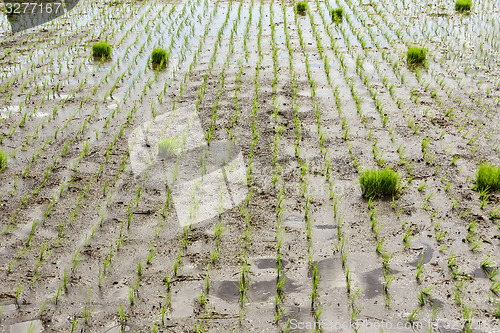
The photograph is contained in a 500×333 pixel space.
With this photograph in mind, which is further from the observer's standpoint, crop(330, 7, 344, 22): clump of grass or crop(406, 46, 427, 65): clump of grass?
crop(330, 7, 344, 22): clump of grass

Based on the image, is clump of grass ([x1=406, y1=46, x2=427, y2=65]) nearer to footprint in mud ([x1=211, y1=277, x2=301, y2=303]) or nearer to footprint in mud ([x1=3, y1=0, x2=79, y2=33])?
footprint in mud ([x1=211, y1=277, x2=301, y2=303])

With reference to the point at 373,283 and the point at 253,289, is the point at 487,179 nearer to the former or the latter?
the point at 373,283

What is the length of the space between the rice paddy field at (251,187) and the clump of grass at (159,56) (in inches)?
1.4

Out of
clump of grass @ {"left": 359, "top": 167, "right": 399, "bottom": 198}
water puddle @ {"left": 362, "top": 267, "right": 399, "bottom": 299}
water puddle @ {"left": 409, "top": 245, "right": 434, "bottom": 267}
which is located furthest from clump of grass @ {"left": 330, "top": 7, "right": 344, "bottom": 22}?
water puddle @ {"left": 362, "top": 267, "right": 399, "bottom": 299}

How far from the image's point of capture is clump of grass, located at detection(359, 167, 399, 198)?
2.91 metres

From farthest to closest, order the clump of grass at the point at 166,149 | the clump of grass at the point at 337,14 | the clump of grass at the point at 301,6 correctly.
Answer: the clump of grass at the point at 301,6, the clump of grass at the point at 337,14, the clump of grass at the point at 166,149

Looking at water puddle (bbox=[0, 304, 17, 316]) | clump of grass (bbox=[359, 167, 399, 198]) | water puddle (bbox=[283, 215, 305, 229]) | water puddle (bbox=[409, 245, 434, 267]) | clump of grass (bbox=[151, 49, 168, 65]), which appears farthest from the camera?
clump of grass (bbox=[151, 49, 168, 65])

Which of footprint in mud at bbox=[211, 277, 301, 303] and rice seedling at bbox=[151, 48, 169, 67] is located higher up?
rice seedling at bbox=[151, 48, 169, 67]

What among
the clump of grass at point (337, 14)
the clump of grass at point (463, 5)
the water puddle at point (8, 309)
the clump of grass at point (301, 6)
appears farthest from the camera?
the clump of grass at point (301, 6)

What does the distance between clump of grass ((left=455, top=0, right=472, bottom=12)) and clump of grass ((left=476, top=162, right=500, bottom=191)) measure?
5635 mm

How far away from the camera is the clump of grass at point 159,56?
5.34 meters

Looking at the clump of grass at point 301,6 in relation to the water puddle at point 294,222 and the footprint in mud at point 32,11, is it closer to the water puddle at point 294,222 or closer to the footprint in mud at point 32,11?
the footprint in mud at point 32,11

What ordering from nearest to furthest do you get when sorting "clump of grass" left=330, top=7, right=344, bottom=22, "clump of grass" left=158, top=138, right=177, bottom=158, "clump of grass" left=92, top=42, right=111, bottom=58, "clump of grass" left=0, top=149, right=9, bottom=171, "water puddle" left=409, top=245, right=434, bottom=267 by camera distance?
"water puddle" left=409, top=245, right=434, bottom=267 < "clump of grass" left=0, top=149, right=9, bottom=171 < "clump of grass" left=158, top=138, right=177, bottom=158 < "clump of grass" left=92, top=42, right=111, bottom=58 < "clump of grass" left=330, top=7, right=344, bottom=22

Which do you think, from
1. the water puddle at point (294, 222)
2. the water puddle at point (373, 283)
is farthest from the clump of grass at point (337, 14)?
the water puddle at point (373, 283)
